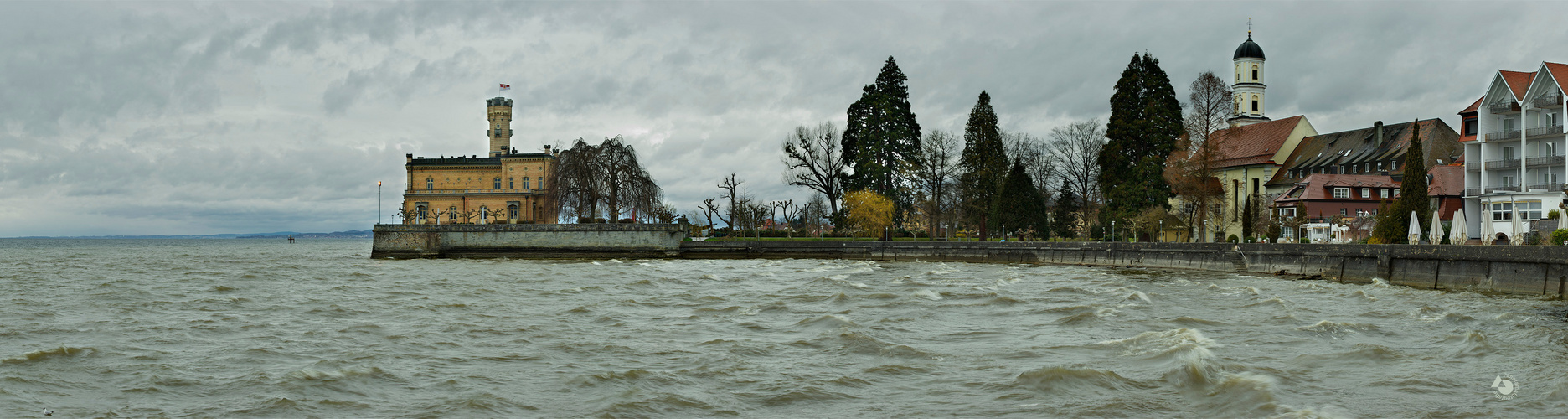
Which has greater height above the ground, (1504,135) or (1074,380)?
(1504,135)

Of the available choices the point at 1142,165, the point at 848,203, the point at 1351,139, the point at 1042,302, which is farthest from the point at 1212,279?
the point at 1351,139

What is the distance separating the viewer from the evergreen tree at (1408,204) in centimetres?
3500

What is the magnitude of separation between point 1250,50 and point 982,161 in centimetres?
3140

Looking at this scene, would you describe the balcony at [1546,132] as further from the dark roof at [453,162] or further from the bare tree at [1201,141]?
the dark roof at [453,162]

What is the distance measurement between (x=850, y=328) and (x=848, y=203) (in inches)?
1739

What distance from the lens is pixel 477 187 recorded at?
3342 inches

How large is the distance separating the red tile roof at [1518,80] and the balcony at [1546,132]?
1.34 meters

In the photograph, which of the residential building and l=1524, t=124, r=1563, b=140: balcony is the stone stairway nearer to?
l=1524, t=124, r=1563, b=140: balcony

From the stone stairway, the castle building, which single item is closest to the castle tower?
the castle building

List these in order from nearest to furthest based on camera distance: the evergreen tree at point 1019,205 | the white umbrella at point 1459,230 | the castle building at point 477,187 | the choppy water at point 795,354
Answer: the choppy water at point 795,354 < the white umbrella at point 1459,230 < the evergreen tree at point 1019,205 < the castle building at point 477,187

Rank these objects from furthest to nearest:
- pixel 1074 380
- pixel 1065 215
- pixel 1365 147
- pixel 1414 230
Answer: pixel 1065 215 → pixel 1365 147 → pixel 1414 230 → pixel 1074 380

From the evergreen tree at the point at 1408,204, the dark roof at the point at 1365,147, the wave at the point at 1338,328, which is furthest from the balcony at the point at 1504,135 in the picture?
the wave at the point at 1338,328

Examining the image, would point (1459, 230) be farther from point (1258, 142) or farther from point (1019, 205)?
point (1258, 142)

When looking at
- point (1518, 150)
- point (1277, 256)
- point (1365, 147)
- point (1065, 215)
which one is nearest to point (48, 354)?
point (1277, 256)
